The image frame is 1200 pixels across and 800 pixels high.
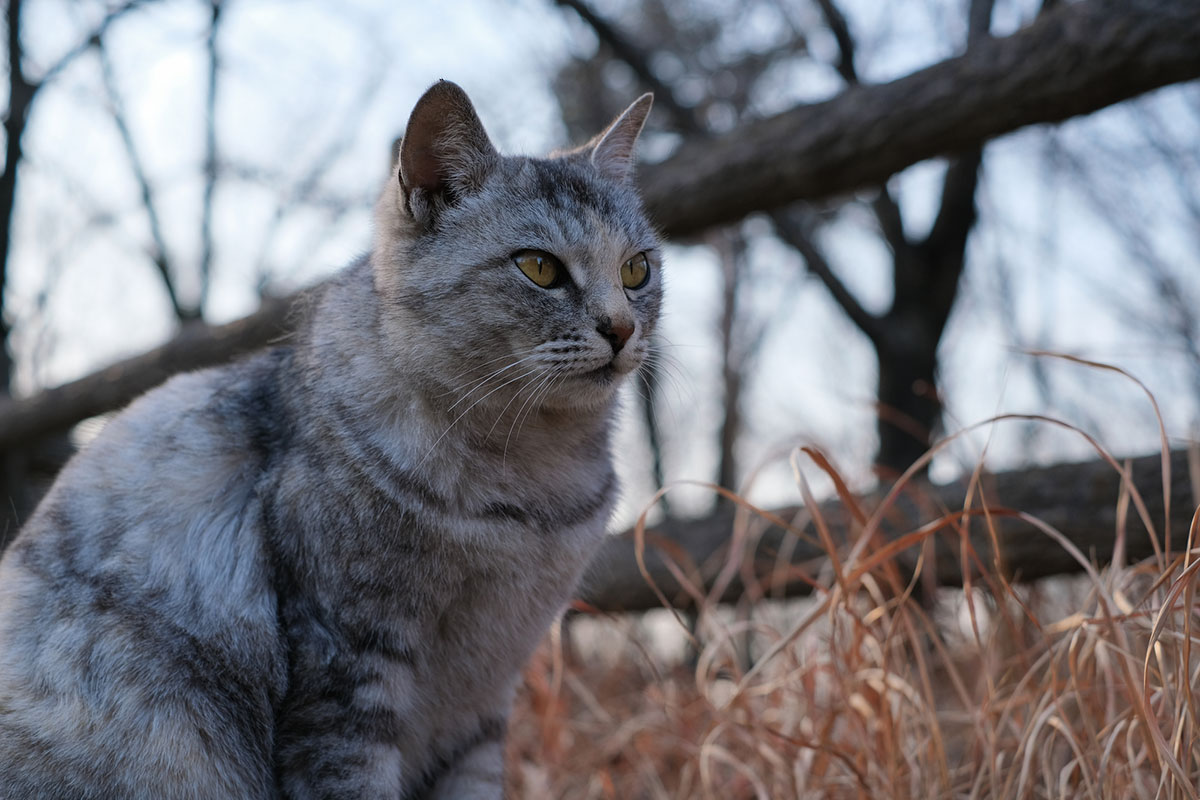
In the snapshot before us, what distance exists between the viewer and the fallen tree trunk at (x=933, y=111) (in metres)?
1.94

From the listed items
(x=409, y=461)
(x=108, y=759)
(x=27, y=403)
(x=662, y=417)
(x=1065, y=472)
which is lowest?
Result: (x=662, y=417)

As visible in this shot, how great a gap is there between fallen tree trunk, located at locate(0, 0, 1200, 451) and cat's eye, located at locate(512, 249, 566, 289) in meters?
0.78

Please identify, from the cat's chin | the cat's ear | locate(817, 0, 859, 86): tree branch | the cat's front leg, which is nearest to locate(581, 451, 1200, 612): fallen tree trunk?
the cat's front leg

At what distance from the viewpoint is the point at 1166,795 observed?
1.19 m

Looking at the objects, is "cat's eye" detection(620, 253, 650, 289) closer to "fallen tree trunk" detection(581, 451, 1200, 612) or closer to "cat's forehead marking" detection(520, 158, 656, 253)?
"cat's forehead marking" detection(520, 158, 656, 253)

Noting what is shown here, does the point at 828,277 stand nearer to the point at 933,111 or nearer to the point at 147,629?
the point at 933,111

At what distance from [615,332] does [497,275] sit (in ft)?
0.70

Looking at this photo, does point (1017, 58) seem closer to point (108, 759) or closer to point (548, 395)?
point (548, 395)

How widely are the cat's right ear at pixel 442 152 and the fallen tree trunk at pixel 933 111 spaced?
0.66 metres

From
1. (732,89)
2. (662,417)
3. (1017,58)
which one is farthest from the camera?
(662,417)

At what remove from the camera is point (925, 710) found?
5.16 feet

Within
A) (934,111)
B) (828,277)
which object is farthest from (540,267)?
(828,277)

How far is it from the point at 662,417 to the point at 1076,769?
6.22 metres

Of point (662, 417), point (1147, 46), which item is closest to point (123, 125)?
point (662, 417)
